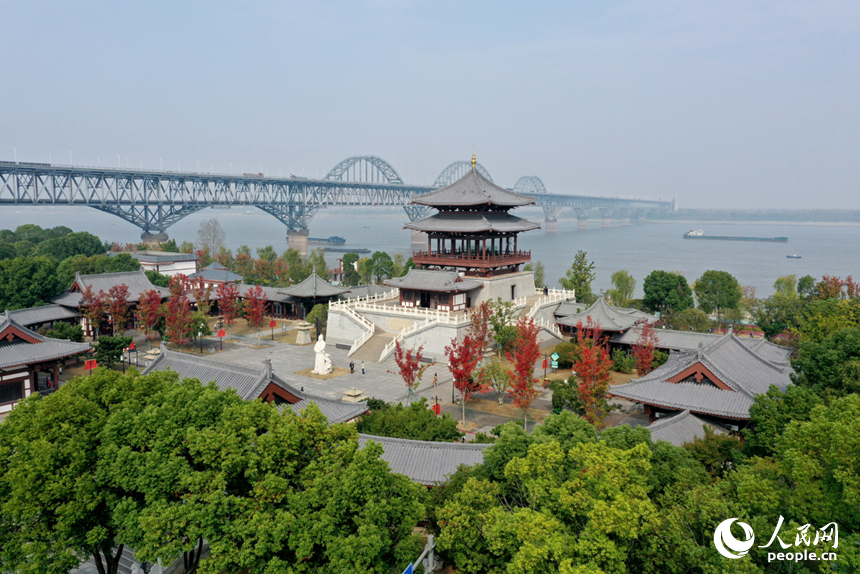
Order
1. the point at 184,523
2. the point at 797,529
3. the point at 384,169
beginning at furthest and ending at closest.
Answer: the point at 384,169
the point at 184,523
the point at 797,529

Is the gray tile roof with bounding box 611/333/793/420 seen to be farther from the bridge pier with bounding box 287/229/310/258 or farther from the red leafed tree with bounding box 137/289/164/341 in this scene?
the bridge pier with bounding box 287/229/310/258

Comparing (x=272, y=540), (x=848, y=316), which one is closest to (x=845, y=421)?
(x=272, y=540)

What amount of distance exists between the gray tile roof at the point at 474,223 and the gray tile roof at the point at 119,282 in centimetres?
2262

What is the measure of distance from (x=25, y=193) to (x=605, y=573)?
102 m

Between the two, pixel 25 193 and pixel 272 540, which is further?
pixel 25 193

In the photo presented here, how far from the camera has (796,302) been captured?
4575 cm

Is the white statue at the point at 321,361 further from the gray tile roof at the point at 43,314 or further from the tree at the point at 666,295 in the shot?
the tree at the point at 666,295

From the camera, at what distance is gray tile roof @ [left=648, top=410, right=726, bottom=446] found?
19.5 m

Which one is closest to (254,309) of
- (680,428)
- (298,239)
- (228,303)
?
(228,303)

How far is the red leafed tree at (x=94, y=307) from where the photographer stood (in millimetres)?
42219

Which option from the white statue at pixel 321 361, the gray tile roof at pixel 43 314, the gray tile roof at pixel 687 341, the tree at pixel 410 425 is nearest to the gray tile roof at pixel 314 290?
the white statue at pixel 321 361

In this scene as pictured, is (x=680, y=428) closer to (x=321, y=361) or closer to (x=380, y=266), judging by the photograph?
(x=321, y=361)

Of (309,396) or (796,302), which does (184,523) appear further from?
(796,302)

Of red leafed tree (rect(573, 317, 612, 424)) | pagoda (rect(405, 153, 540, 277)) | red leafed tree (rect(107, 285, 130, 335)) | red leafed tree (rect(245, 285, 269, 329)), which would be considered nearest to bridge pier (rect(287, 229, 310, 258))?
red leafed tree (rect(245, 285, 269, 329))
